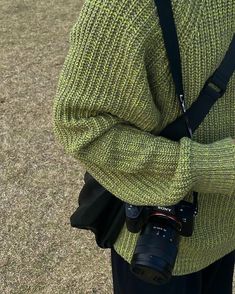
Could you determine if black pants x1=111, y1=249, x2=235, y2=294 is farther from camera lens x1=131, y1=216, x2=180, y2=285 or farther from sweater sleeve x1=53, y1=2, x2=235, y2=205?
sweater sleeve x1=53, y1=2, x2=235, y2=205

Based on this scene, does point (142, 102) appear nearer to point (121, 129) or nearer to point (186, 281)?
point (121, 129)

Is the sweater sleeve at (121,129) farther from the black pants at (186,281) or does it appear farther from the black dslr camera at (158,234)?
the black pants at (186,281)

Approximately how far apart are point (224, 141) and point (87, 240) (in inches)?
61.7

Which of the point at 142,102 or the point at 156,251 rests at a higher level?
the point at 142,102

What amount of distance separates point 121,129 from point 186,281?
0.47 meters

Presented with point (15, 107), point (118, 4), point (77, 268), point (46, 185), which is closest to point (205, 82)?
point (118, 4)

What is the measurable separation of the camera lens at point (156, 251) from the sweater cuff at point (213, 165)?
12 centimetres

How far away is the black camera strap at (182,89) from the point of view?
1030 millimetres

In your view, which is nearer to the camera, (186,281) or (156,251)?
(156,251)

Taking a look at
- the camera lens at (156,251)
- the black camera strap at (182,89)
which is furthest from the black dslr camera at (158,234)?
the black camera strap at (182,89)

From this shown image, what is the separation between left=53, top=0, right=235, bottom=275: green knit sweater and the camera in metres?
1.01

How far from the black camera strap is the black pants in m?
0.39

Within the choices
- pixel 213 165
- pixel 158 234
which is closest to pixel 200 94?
pixel 213 165

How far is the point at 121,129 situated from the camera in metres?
1.12
